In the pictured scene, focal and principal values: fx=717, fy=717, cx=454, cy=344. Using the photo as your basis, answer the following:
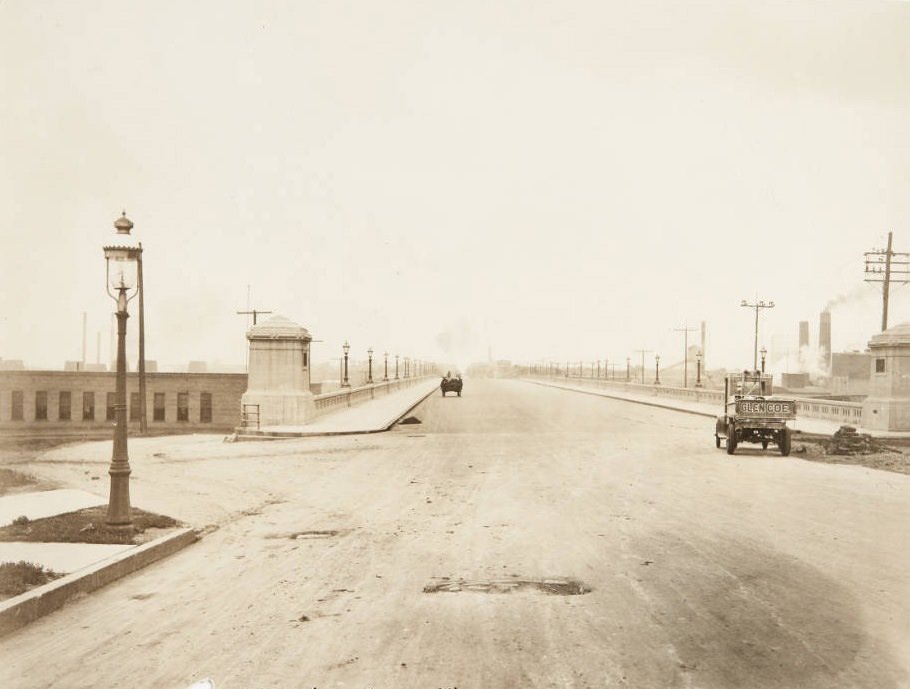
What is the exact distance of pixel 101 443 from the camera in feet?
72.8

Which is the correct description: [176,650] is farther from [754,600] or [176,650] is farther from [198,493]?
[198,493]

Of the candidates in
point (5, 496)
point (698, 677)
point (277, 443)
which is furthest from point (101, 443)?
point (698, 677)

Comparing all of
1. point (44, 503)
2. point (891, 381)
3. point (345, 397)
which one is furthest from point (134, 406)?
point (891, 381)

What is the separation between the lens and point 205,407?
64562mm

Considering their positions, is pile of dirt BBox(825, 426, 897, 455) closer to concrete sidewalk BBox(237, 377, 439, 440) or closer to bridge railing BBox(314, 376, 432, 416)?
concrete sidewalk BBox(237, 377, 439, 440)

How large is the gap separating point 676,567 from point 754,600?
1.18 meters

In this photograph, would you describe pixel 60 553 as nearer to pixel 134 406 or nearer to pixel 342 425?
pixel 342 425

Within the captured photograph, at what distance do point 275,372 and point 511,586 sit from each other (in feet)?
60.3

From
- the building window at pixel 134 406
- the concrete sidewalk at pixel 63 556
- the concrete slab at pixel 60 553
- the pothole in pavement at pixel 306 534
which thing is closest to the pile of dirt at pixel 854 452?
the pothole in pavement at pixel 306 534

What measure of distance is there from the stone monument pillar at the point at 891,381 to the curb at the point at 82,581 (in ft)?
72.4

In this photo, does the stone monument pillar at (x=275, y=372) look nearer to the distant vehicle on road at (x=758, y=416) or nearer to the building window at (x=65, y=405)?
the distant vehicle on road at (x=758, y=416)

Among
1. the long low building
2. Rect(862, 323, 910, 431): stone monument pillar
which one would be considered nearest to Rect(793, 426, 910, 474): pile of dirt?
Rect(862, 323, 910, 431): stone monument pillar

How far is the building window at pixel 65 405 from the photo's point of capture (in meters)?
64.7

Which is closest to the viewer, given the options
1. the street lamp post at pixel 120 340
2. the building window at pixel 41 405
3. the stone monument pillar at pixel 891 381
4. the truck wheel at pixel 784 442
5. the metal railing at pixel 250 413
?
the street lamp post at pixel 120 340
